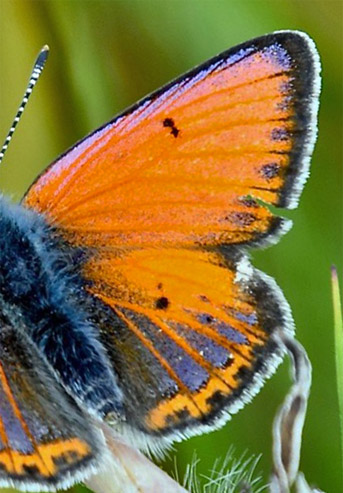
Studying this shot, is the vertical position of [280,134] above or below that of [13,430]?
above

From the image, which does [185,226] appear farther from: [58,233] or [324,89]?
[324,89]

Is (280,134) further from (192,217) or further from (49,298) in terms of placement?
(49,298)

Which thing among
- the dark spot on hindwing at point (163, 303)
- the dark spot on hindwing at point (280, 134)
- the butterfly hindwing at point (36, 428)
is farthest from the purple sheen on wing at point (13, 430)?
the dark spot on hindwing at point (280, 134)

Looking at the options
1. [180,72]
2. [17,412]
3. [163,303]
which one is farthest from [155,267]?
[180,72]

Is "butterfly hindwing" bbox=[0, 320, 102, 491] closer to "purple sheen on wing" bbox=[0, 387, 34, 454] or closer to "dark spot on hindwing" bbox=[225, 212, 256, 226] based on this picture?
"purple sheen on wing" bbox=[0, 387, 34, 454]

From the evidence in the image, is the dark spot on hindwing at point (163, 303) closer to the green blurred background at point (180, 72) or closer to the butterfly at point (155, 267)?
the butterfly at point (155, 267)

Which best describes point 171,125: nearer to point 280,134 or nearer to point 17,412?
point 280,134

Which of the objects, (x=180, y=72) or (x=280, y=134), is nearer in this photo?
(x=280, y=134)

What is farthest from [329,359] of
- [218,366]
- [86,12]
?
[86,12]

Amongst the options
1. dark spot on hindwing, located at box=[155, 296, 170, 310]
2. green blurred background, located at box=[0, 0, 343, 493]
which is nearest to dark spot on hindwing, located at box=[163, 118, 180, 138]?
dark spot on hindwing, located at box=[155, 296, 170, 310]
